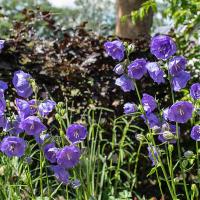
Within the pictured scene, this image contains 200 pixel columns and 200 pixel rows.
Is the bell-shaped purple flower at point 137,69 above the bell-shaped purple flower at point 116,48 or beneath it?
beneath

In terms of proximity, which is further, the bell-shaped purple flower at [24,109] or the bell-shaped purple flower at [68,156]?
the bell-shaped purple flower at [24,109]

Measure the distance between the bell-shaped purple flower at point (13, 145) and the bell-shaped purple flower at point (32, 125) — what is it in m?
0.05

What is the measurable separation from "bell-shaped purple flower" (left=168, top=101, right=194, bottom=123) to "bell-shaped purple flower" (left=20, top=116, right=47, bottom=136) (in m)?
0.52

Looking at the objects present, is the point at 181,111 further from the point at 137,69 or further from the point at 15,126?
the point at 15,126

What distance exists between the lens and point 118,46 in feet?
6.91

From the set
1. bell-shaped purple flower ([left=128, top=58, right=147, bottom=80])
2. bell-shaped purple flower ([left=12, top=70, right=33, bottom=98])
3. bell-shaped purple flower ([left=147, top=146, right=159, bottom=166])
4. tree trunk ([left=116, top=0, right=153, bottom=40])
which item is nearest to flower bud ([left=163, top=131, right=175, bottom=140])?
bell-shaped purple flower ([left=147, top=146, right=159, bottom=166])

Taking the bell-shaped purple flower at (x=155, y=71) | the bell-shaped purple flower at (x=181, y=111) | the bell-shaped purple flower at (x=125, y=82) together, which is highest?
the bell-shaped purple flower at (x=155, y=71)

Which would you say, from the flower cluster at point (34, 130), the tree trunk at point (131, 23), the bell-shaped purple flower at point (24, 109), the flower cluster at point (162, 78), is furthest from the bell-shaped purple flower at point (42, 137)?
the tree trunk at point (131, 23)

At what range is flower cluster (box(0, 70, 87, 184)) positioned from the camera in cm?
201

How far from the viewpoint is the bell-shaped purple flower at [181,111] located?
6.46 feet

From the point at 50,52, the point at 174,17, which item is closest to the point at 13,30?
the point at 50,52

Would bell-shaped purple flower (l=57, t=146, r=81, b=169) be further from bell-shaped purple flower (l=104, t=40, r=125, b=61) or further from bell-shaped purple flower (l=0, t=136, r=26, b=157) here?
bell-shaped purple flower (l=104, t=40, r=125, b=61)

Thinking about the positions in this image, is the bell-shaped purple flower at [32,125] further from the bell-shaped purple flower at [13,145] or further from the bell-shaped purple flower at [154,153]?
the bell-shaped purple flower at [154,153]

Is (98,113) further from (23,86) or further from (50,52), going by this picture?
(23,86)
